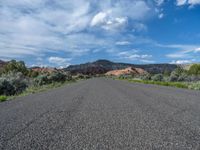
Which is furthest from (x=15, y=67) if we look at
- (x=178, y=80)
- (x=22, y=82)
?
(x=22, y=82)

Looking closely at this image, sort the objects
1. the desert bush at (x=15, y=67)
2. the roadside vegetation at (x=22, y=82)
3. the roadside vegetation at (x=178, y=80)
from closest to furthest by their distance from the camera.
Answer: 1. the roadside vegetation at (x=22, y=82)
2. the roadside vegetation at (x=178, y=80)
3. the desert bush at (x=15, y=67)

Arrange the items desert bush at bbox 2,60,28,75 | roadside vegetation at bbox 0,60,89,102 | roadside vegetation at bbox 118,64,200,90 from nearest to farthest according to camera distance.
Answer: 1. roadside vegetation at bbox 0,60,89,102
2. roadside vegetation at bbox 118,64,200,90
3. desert bush at bbox 2,60,28,75

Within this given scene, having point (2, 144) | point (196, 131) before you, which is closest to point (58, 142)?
point (2, 144)

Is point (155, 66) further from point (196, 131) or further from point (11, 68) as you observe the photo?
point (196, 131)

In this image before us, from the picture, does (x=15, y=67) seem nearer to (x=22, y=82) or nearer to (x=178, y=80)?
(x=178, y=80)

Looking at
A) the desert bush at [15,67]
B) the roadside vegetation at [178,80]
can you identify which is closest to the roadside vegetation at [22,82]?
the desert bush at [15,67]

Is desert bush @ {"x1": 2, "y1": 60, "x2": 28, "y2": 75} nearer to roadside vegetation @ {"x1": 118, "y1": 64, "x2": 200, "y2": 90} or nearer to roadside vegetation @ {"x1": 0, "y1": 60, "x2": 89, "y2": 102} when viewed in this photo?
roadside vegetation @ {"x1": 0, "y1": 60, "x2": 89, "y2": 102}

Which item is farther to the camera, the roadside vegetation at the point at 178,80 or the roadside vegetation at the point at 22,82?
the roadside vegetation at the point at 178,80

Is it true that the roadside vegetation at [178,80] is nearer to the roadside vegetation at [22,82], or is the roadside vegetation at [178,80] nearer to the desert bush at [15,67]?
the roadside vegetation at [22,82]

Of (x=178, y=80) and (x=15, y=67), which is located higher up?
(x=15, y=67)

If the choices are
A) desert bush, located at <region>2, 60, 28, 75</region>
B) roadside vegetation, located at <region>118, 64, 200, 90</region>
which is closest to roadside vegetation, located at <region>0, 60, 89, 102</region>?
desert bush, located at <region>2, 60, 28, 75</region>

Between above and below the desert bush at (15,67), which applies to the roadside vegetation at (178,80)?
below

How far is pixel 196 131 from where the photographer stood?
5.68m

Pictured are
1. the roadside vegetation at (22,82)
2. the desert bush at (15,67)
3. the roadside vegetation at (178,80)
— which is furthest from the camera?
the desert bush at (15,67)
